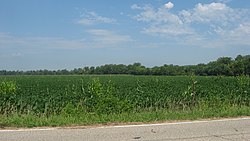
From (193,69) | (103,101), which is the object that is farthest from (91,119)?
(193,69)

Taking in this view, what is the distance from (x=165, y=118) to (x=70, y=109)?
3.42 meters

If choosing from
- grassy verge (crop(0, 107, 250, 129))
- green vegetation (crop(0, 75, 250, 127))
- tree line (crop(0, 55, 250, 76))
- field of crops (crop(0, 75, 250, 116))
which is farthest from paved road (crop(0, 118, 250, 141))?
tree line (crop(0, 55, 250, 76))

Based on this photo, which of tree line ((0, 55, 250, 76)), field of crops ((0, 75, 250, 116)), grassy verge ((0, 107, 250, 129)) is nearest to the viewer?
grassy verge ((0, 107, 250, 129))

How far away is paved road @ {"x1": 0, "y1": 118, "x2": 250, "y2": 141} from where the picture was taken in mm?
6020

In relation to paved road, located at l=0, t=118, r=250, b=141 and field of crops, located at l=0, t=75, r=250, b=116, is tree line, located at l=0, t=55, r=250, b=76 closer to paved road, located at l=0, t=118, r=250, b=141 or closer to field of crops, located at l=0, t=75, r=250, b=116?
field of crops, located at l=0, t=75, r=250, b=116

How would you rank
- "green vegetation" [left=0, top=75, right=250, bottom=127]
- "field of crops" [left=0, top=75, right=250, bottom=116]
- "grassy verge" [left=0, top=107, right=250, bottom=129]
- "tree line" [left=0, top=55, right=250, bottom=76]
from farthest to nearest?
1. "tree line" [left=0, top=55, right=250, bottom=76]
2. "field of crops" [left=0, top=75, right=250, bottom=116]
3. "green vegetation" [left=0, top=75, right=250, bottom=127]
4. "grassy verge" [left=0, top=107, right=250, bottom=129]

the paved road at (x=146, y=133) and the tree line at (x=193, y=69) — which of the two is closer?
the paved road at (x=146, y=133)

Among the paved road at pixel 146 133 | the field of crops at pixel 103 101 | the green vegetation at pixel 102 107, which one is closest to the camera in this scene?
the paved road at pixel 146 133

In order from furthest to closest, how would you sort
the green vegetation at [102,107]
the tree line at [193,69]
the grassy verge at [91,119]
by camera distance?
the tree line at [193,69]
the green vegetation at [102,107]
the grassy verge at [91,119]

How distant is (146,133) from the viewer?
21.5ft

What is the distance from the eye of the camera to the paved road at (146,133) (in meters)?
6.02

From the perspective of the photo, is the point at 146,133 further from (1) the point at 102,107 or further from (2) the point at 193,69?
(2) the point at 193,69

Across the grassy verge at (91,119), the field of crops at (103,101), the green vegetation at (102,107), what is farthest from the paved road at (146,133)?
the field of crops at (103,101)

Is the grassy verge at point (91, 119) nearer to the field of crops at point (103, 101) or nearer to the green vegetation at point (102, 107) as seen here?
the green vegetation at point (102, 107)
